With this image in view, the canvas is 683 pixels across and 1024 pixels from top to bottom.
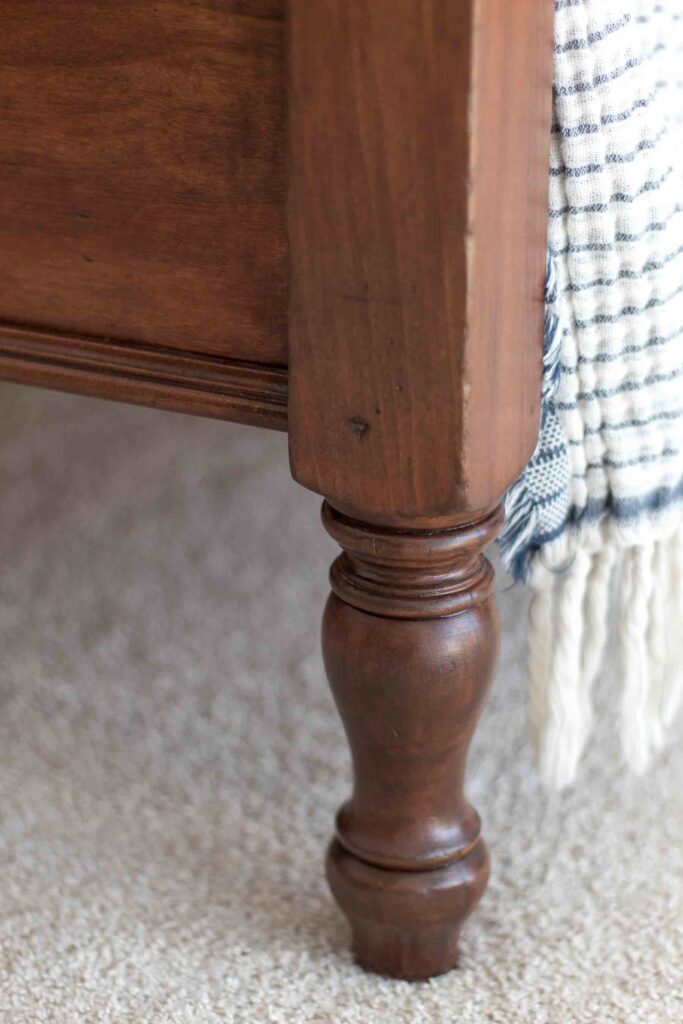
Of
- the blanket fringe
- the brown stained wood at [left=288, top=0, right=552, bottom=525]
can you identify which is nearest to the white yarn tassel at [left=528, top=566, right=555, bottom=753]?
the blanket fringe

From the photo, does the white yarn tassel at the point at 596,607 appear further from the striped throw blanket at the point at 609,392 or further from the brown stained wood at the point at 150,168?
the brown stained wood at the point at 150,168

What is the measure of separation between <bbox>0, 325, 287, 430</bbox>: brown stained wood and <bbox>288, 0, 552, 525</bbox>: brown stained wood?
3 centimetres

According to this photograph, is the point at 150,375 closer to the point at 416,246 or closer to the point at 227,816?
the point at 416,246

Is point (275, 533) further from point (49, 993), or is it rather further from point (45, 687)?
point (49, 993)

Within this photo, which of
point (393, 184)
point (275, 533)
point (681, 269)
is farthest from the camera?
point (275, 533)

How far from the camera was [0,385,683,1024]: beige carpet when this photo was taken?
614 millimetres

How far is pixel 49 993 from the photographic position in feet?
1.98

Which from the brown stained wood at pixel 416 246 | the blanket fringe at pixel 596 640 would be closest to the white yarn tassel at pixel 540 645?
the blanket fringe at pixel 596 640

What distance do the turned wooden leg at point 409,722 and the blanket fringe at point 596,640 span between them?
0.06m

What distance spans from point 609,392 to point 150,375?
20cm

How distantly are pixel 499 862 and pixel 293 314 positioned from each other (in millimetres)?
Result: 351

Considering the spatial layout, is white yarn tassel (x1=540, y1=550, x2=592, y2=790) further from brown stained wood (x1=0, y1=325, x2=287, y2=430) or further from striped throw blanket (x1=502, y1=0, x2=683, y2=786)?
brown stained wood (x1=0, y1=325, x2=287, y2=430)

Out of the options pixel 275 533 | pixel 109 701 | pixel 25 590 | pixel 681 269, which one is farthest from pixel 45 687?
pixel 681 269

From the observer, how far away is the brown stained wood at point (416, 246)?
447 mm
